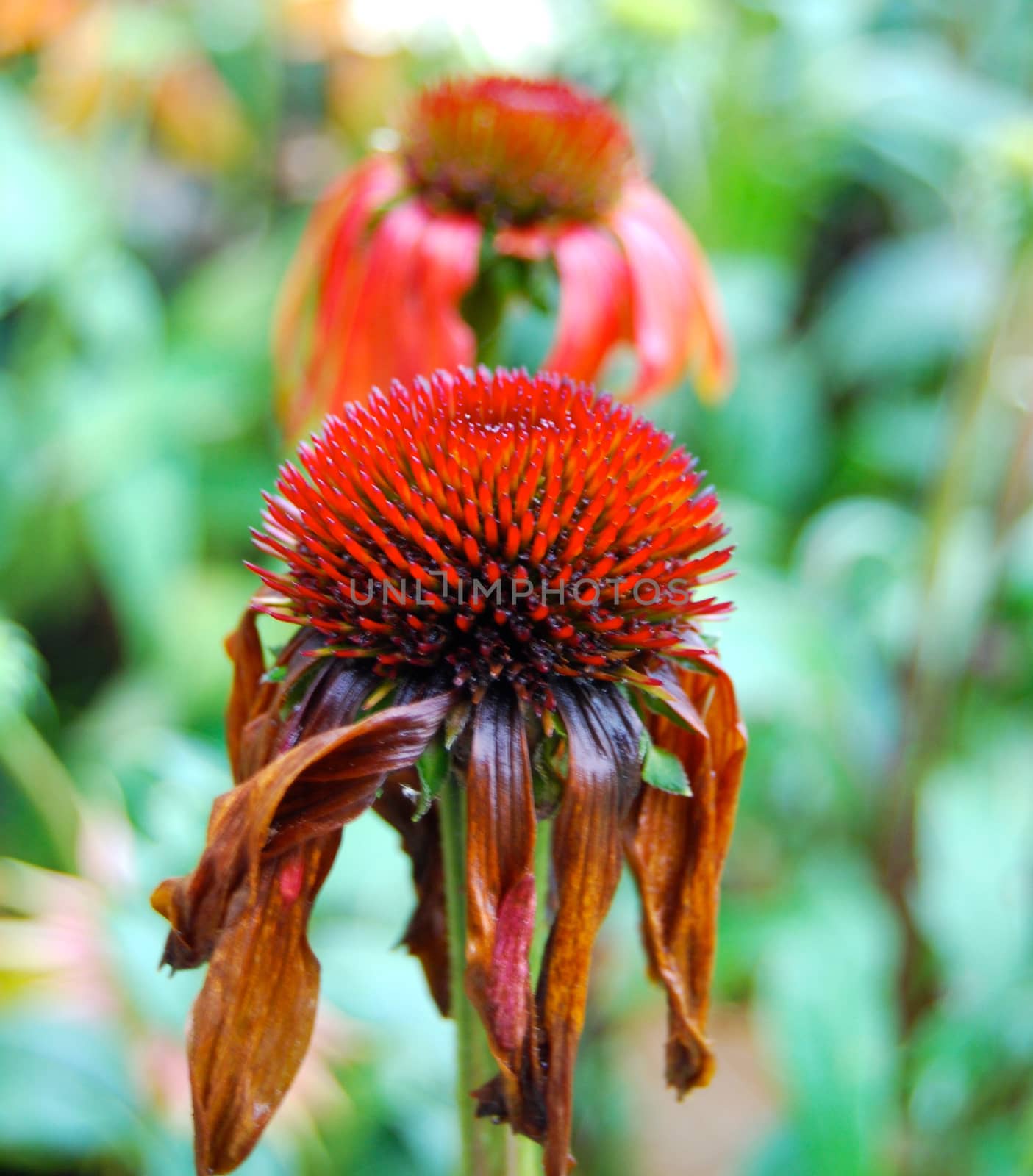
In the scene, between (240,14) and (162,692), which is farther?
(240,14)

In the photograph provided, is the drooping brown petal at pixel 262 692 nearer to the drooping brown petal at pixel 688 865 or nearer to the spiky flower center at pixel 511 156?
the drooping brown petal at pixel 688 865

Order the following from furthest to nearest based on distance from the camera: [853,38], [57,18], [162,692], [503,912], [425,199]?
[853,38] → [57,18] → [162,692] → [425,199] → [503,912]

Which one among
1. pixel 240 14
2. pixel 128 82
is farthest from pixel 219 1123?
pixel 240 14

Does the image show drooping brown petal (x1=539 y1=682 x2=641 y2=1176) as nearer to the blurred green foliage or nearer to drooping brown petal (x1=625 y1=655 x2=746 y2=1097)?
drooping brown petal (x1=625 y1=655 x2=746 y2=1097)

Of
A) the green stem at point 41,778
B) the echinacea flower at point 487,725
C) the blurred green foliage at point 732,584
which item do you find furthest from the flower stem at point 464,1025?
the green stem at point 41,778

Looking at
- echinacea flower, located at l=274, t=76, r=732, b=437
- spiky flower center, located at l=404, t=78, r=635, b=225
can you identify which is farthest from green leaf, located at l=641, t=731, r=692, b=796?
spiky flower center, located at l=404, t=78, r=635, b=225

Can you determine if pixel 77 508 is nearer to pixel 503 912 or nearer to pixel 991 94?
pixel 503 912
